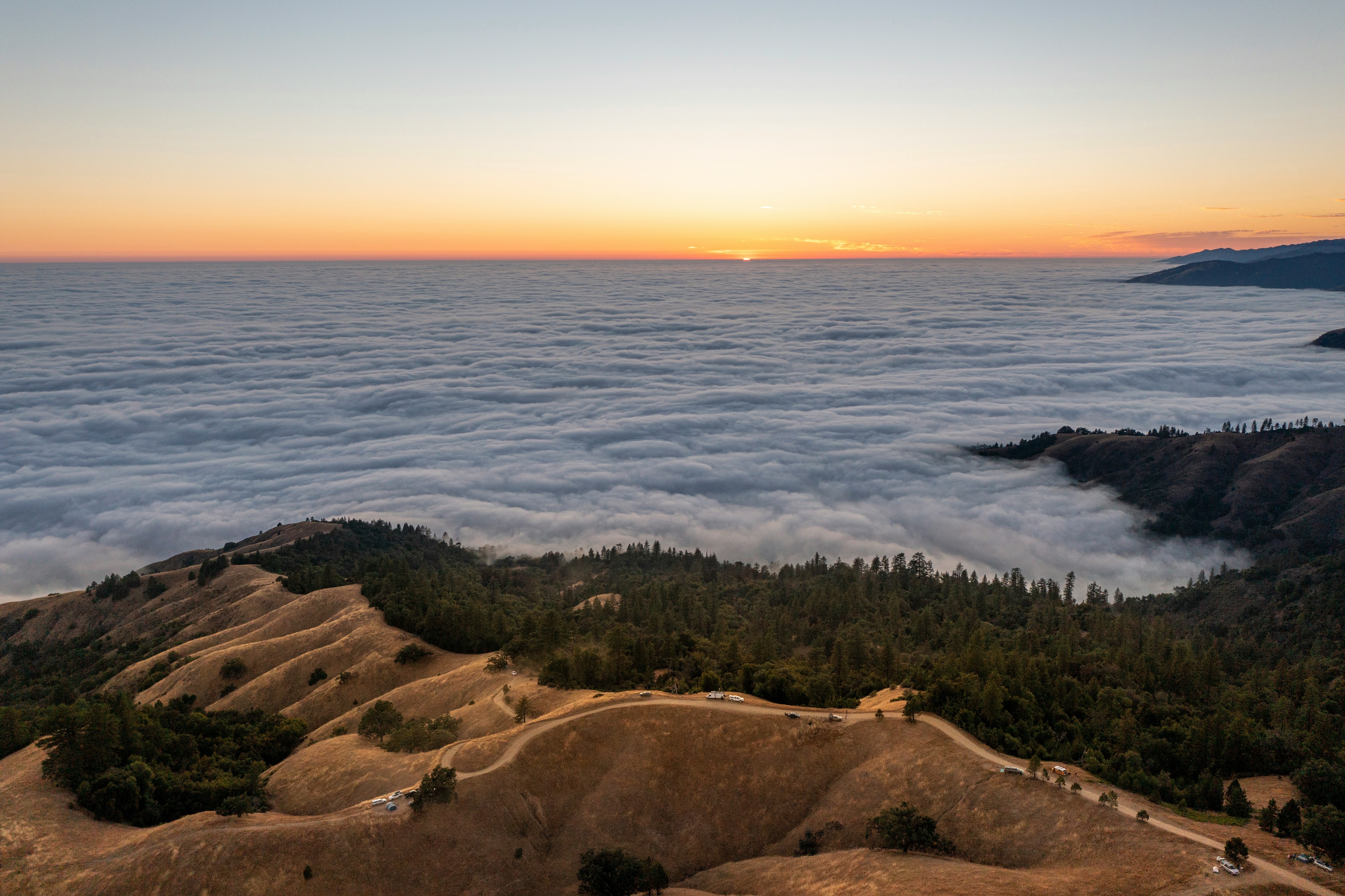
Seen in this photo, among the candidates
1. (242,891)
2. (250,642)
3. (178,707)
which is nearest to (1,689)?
(250,642)

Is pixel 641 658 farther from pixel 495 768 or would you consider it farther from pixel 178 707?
pixel 178 707

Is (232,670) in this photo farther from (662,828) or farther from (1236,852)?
(1236,852)

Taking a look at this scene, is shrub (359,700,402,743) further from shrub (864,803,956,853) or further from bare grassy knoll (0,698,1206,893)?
shrub (864,803,956,853)

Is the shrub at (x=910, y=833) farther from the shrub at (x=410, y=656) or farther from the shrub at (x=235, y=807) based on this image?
the shrub at (x=410, y=656)

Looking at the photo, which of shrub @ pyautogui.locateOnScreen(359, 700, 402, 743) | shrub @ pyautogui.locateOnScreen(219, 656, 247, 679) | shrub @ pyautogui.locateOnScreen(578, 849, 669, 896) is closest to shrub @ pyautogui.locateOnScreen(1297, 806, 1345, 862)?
shrub @ pyautogui.locateOnScreen(578, 849, 669, 896)

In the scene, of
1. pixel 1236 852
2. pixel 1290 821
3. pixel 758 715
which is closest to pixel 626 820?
pixel 758 715

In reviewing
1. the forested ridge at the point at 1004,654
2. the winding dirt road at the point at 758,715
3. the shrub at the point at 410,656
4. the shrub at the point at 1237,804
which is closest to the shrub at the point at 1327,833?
the winding dirt road at the point at 758,715
